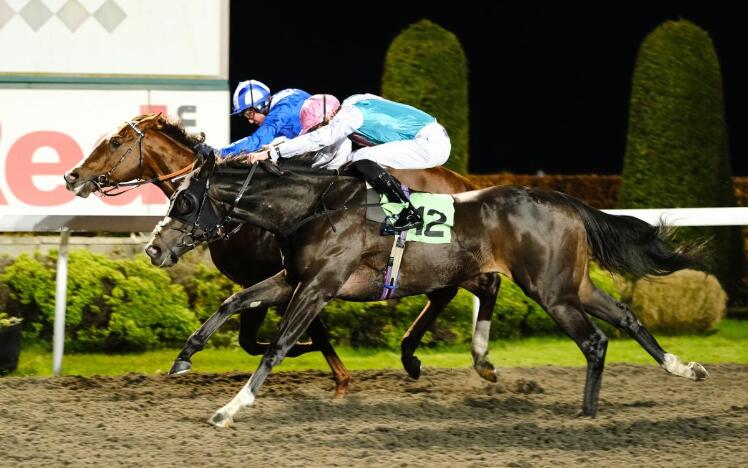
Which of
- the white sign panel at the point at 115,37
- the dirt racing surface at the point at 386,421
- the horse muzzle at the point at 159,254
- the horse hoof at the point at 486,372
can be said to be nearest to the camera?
the dirt racing surface at the point at 386,421

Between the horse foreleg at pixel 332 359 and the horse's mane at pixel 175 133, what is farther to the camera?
the horse's mane at pixel 175 133

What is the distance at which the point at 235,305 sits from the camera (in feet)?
16.8

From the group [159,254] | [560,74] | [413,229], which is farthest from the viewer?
[560,74]

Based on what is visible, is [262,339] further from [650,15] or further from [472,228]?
[650,15]

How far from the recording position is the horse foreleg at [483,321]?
19.5 ft

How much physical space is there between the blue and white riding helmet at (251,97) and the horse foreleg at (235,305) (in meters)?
1.07

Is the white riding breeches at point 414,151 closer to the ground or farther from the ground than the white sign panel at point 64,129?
farther from the ground

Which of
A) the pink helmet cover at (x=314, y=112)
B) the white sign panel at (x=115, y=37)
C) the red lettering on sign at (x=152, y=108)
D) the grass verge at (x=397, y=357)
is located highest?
the white sign panel at (x=115, y=37)

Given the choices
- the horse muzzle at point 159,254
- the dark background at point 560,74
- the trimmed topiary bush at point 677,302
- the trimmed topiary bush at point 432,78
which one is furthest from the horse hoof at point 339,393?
the dark background at point 560,74

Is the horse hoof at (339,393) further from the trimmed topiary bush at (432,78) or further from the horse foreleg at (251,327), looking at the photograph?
the trimmed topiary bush at (432,78)

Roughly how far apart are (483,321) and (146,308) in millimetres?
2208

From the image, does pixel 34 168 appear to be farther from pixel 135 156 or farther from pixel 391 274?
pixel 391 274

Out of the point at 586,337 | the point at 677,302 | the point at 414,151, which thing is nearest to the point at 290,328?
the point at 414,151

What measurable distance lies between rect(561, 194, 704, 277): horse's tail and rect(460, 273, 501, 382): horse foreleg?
0.74m
